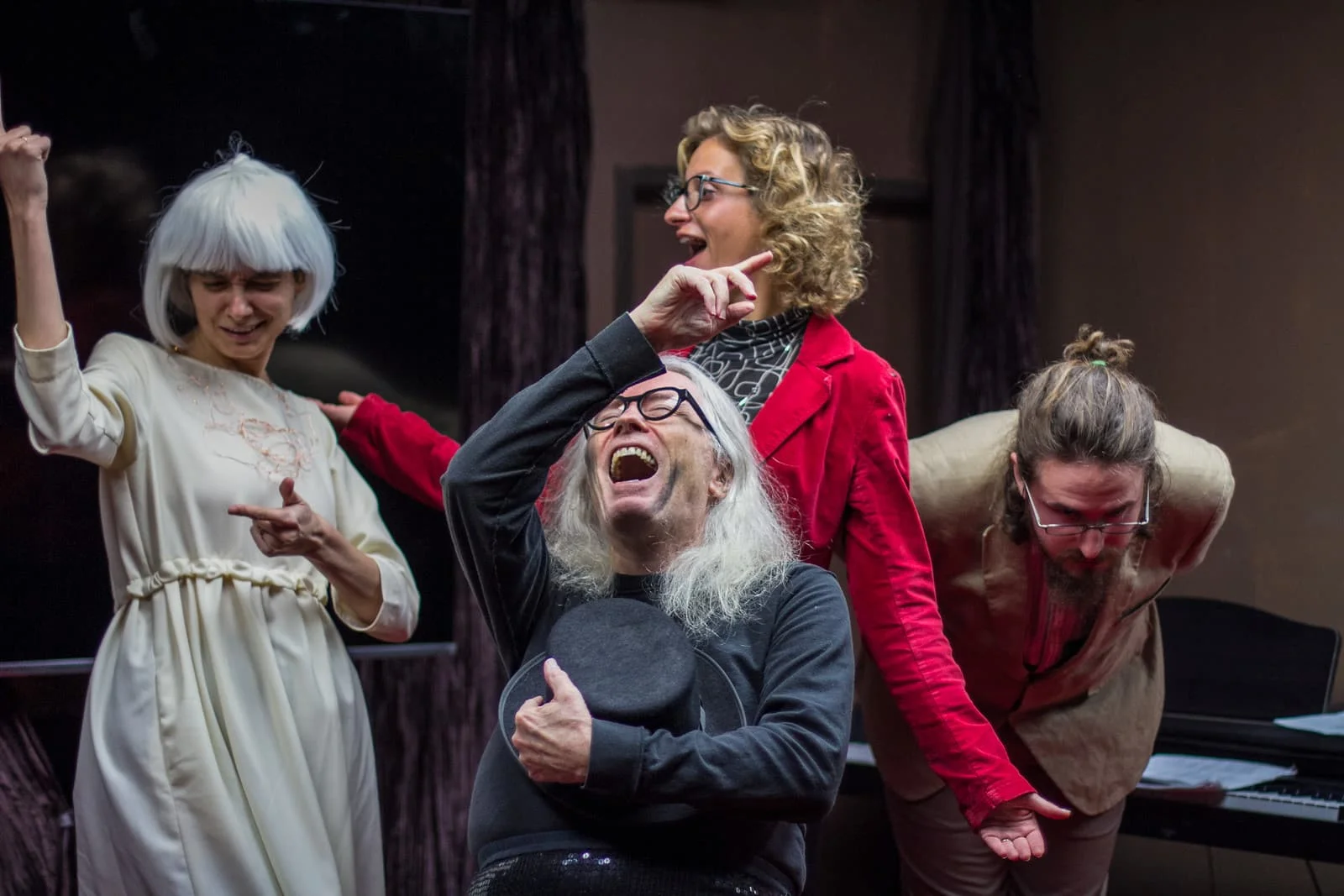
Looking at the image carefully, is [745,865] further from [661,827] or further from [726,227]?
[726,227]

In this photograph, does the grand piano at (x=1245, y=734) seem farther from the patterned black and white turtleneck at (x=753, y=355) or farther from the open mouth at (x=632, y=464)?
the open mouth at (x=632, y=464)

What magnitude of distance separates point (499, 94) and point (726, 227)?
53.0 inches

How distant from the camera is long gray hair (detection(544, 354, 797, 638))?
2.05 meters

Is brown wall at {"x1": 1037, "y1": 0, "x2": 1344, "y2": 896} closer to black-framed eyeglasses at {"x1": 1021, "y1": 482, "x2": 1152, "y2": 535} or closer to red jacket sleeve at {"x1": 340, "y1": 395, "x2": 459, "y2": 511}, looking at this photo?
black-framed eyeglasses at {"x1": 1021, "y1": 482, "x2": 1152, "y2": 535}

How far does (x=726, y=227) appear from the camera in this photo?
2600 millimetres

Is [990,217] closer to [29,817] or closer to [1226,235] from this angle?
[1226,235]

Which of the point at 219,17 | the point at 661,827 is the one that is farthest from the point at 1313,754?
the point at 219,17

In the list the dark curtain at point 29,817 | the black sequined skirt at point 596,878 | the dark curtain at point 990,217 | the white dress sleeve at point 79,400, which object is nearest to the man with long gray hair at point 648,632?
the black sequined skirt at point 596,878

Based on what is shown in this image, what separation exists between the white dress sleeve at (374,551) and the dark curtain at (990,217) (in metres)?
2.00

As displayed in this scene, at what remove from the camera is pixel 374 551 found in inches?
108

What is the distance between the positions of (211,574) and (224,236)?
591 millimetres

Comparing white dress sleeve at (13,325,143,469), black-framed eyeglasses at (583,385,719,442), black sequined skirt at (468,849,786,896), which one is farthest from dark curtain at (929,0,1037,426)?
black sequined skirt at (468,849,786,896)

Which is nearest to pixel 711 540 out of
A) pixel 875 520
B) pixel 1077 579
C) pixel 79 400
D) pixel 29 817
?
pixel 875 520

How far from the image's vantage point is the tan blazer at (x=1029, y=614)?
274cm
